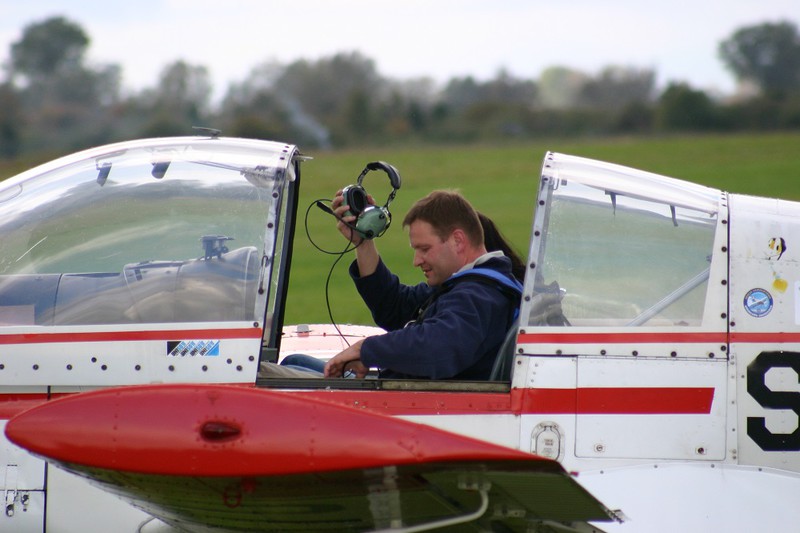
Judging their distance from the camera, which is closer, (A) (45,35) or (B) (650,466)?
(B) (650,466)

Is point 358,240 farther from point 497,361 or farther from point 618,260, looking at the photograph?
point 618,260

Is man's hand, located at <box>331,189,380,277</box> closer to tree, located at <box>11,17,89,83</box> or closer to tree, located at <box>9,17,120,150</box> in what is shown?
tree, located at <box>9,17,120,150</box>

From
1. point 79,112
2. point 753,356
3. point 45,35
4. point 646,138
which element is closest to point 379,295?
point 753,356

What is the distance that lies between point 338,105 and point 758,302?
59.7 m

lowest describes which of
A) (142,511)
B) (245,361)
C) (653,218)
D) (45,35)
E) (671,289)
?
(142,511)

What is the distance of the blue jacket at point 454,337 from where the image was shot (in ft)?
13.8

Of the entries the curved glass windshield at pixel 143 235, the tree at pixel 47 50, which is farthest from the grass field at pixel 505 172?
the tree at pixel 47 50

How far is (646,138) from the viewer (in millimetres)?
46250

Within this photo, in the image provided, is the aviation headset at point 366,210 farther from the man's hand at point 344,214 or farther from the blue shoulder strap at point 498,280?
the blue shoulder strap at point 498,280

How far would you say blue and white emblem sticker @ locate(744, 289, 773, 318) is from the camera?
4121mm

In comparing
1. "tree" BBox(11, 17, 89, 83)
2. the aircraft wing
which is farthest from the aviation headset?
"tree" BBox(11, 17, 89, 83)

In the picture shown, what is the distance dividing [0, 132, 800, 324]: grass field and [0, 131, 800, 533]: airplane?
1469 cm

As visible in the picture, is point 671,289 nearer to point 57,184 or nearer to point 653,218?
point 653,218

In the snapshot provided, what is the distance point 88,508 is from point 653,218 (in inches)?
107
